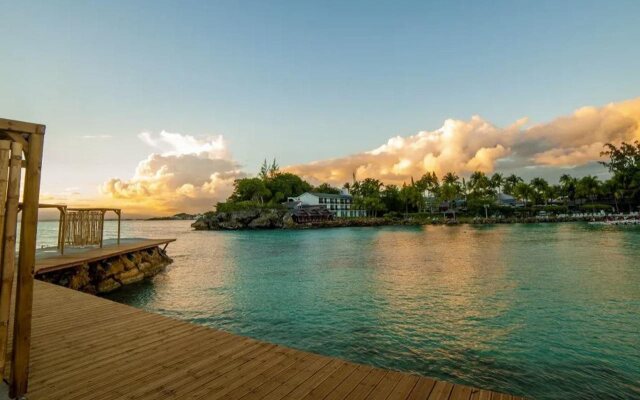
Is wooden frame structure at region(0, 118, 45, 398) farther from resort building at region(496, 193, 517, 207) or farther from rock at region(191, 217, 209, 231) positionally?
resort building at region(496, 193, 517, 207)

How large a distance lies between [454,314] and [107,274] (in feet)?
58.4

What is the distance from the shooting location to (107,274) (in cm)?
1792

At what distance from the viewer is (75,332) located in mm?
6367

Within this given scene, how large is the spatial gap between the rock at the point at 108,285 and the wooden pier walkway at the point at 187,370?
1168cm

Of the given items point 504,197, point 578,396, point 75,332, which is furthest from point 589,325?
point 504,197

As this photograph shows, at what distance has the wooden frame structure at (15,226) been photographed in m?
3.54

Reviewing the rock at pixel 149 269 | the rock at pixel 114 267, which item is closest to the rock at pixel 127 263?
the rock at pixel 114 267

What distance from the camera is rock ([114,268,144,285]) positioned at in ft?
61.4

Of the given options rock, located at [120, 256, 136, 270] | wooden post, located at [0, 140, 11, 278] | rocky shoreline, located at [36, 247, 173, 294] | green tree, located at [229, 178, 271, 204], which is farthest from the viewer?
green tree, located at [229, 178, 271, 204]

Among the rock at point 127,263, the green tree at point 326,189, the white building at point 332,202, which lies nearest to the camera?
the rock at point 127,263

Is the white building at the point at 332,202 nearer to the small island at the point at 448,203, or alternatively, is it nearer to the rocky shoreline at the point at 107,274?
the small island at the point at 448,203

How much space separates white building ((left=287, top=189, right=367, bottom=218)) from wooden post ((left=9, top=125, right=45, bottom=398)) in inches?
4253

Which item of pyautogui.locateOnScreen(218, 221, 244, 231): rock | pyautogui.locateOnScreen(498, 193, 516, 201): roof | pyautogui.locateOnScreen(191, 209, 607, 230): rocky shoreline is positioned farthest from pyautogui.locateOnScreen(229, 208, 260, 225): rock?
pyautogui.locateOnScreen(498, 193, 516, 201): roof

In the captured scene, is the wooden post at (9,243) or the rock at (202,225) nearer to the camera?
the wooden post at (9,243)
